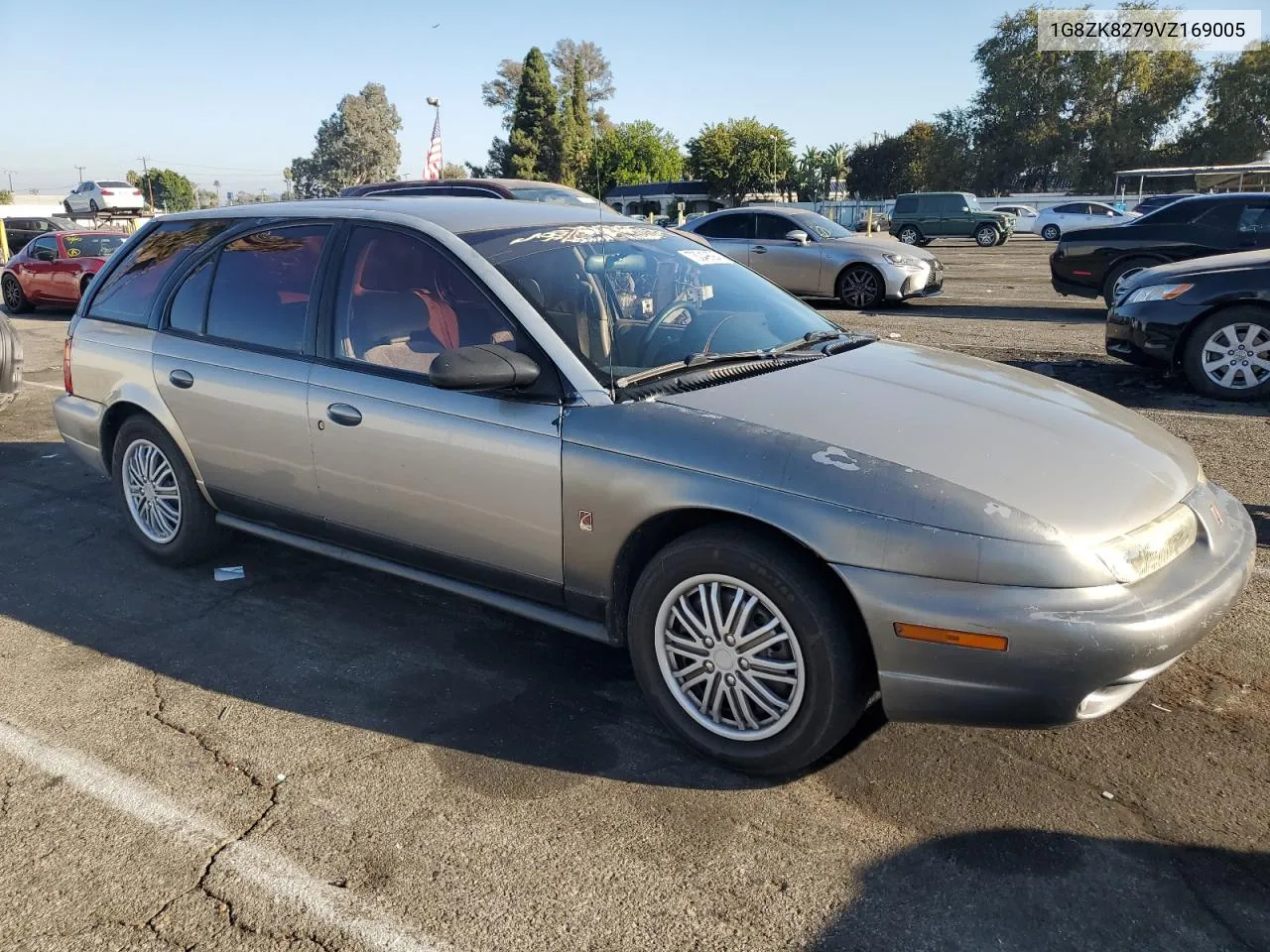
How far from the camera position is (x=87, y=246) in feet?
54.0

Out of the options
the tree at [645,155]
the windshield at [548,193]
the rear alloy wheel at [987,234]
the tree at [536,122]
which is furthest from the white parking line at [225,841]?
the tree at [645,155]

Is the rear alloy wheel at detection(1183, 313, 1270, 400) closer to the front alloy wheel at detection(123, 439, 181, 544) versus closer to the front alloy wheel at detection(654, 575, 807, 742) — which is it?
the front alloy wheel at detection(654, 575, 807, 742)

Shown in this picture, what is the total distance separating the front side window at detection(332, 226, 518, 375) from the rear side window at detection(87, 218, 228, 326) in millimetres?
1126

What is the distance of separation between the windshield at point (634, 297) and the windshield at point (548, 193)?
9.11 meters

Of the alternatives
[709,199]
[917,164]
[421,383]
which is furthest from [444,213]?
[917,164]

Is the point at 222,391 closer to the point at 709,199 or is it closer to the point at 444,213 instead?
the point at 444,213

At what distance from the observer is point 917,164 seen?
71.0 metres

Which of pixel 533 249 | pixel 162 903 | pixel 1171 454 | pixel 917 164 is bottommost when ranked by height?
pixel 162 903

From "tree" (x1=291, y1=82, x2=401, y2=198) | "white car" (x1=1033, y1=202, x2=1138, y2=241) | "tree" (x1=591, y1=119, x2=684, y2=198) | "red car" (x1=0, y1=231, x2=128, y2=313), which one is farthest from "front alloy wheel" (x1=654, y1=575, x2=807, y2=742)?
"tree" (x1=291, y1=82, x2=401, y2=198)

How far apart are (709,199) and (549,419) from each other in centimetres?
6202

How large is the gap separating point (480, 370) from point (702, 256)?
1.52 meters

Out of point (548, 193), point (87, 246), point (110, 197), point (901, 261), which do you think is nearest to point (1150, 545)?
point (548, 193)

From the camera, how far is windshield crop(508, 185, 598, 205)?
13.0 m

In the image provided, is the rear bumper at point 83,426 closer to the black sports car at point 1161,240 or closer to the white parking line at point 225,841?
the white parking line at point 225,841
